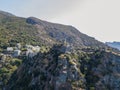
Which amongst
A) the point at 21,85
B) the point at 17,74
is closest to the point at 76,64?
the point at 21,85

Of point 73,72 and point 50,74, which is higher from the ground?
point 73,72

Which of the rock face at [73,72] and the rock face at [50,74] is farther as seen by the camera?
the rock face at [73,72]

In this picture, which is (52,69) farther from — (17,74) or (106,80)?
(17,74)

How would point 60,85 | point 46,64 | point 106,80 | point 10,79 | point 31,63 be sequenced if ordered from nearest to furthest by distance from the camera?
point 60,85
point 106,80
point 46,64
point 31,63
point 10,79

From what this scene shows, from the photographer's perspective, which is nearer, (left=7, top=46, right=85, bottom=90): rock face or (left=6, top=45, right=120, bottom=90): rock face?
(left=7, top=46, right=85, bottom=90): rock face

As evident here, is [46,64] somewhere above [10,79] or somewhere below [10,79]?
above

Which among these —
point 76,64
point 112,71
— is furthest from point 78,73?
point 112,71

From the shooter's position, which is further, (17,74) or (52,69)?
(17,74)

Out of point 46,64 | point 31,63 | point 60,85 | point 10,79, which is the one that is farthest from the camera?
point 10,79

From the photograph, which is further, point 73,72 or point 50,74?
Result: point 50,74
